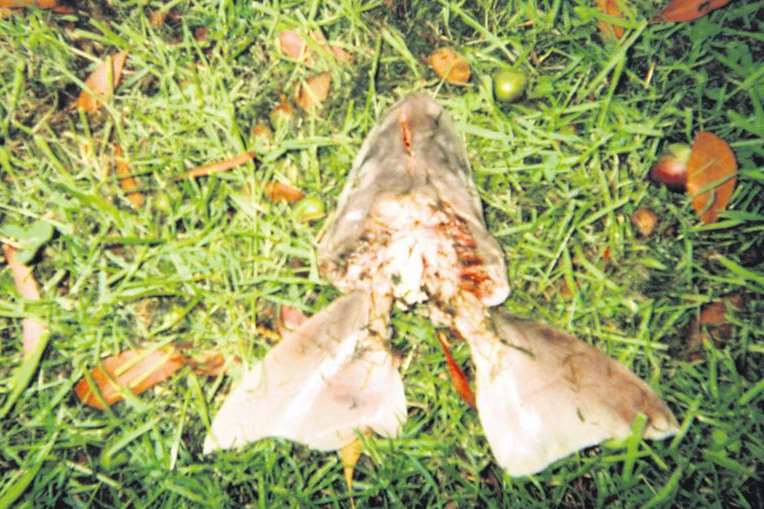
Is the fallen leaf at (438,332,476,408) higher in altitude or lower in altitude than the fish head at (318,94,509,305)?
lower

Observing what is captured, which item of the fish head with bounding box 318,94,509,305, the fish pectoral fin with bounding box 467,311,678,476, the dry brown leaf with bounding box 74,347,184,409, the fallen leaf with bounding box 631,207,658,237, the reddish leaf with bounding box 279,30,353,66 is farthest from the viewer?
the reddish leaf with bounding box 279,30,353,66

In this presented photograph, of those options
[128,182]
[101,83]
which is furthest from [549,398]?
[101,83]

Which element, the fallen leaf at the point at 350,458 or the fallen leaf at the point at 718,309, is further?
the fallen leaf at the point at 718,309

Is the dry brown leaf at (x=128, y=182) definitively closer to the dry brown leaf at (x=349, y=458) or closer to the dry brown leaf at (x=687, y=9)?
the dry brown leaf at (x=349, y=458)

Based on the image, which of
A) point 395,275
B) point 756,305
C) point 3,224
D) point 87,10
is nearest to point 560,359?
point 395,275

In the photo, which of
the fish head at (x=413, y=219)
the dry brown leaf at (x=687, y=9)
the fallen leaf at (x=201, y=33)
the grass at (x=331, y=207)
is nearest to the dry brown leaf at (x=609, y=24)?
the grass at (x=331, y=207)

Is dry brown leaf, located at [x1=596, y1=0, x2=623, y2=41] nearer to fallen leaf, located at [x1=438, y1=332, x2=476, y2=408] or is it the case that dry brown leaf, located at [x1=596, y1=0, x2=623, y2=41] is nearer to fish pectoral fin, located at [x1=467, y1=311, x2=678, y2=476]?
fish pectoral fin, located at [x1=467, y1=311, x2=678, y2=476]

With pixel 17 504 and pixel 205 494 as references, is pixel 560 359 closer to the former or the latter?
pixel 205 494

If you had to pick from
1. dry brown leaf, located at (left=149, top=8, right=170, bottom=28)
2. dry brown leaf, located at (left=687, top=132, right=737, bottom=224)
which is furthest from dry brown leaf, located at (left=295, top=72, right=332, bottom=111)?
dry brown leaf, located at (left=687, top=132, right=737, bottom=224)
